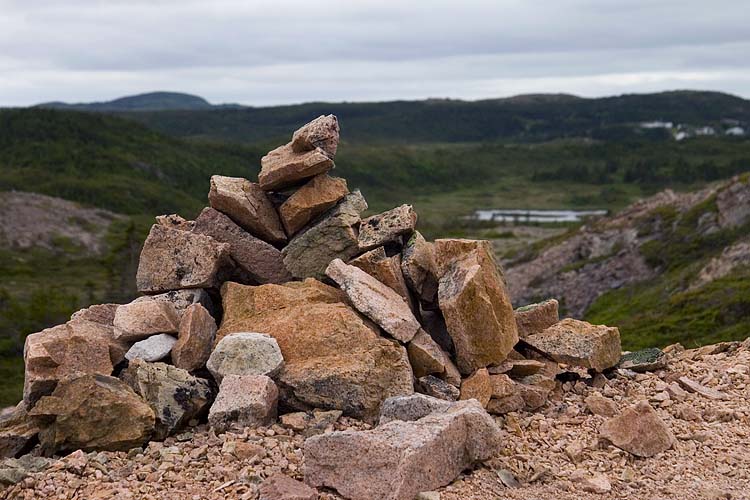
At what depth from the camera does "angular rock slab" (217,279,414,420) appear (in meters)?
17.0

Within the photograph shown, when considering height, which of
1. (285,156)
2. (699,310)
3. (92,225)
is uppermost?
(285,156)

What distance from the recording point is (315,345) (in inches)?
704

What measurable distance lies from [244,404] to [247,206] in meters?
6.77

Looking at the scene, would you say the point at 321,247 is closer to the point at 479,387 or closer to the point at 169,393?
the point at 479,387

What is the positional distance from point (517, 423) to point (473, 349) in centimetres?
236

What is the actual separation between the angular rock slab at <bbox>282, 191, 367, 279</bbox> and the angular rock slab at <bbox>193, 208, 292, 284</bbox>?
0.49 metres

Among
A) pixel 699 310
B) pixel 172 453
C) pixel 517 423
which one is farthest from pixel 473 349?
pixel 699 310

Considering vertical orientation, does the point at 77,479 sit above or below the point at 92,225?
above

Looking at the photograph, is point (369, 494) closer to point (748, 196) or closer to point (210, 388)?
point (210, 388)

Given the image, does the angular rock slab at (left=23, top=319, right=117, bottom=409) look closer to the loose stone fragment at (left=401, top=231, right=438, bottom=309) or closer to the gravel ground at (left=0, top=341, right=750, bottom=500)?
the gravel ground at (left=0, top=341, right=750, bottom=500)

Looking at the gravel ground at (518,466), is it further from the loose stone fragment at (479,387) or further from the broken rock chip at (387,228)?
the broken rock chip at (387,228)

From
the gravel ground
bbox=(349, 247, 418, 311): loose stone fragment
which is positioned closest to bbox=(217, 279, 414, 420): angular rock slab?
the gravel ground

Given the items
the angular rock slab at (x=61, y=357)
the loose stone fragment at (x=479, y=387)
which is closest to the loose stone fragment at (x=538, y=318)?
the loose stone fragment at (x=479, y=387)

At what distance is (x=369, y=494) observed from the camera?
13.7 metres
